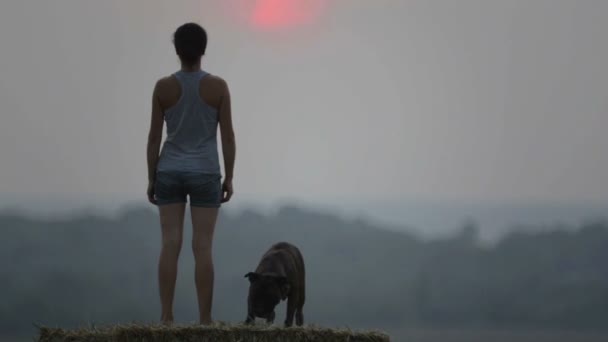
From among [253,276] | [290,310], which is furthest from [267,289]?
[290,310]

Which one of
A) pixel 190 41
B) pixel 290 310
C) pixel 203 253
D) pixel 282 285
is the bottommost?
pixel 290 310

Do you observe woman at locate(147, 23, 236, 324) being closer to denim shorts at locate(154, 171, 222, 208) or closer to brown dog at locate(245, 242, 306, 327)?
denim shorts at locate(154, 171, 222, 208)

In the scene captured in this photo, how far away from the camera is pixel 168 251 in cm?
1598

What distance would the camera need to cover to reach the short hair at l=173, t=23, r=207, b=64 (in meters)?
15.7

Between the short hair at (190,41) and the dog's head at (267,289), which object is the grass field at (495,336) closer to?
the dog's head at (267,289)

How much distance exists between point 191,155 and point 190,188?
334mm

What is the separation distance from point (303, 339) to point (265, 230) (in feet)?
335

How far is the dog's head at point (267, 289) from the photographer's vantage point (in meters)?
19.2

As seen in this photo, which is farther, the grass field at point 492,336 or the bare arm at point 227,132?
the grass field at point 492,336

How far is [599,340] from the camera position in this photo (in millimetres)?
134125

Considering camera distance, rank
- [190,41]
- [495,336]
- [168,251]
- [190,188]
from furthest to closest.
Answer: [495,336] → [168,251] → [190,188] → [190,41]

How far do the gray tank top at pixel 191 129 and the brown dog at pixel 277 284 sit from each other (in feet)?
11.4

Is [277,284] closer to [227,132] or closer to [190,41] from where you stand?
[227,132]

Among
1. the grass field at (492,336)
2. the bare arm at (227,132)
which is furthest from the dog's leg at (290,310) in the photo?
the grass field at (492,336)
